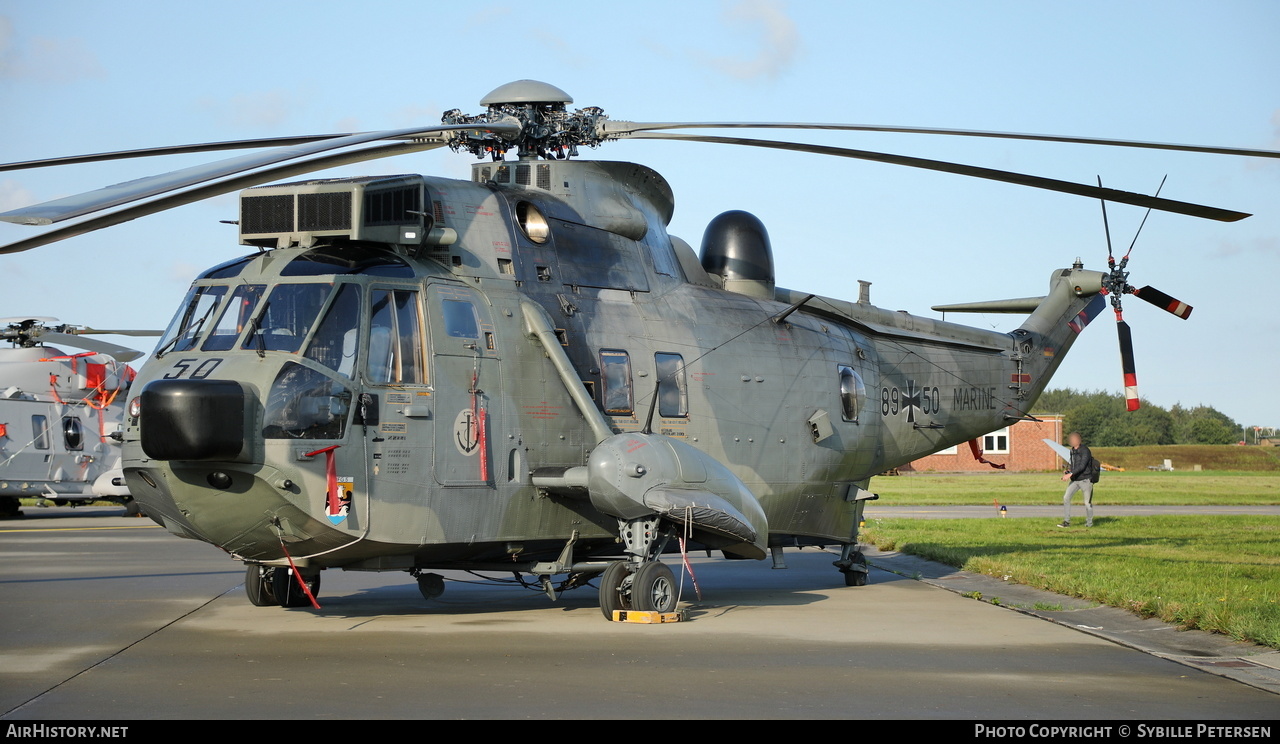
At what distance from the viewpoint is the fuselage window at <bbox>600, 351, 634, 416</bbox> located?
40.3ft

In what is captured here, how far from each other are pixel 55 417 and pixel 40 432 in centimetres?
56

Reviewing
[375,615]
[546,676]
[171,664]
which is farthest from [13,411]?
[546,676]

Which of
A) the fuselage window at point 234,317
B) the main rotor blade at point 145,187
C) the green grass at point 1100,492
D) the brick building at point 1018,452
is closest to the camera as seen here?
the main rotor blade at point 145,187

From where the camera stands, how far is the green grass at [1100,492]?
1410 inches

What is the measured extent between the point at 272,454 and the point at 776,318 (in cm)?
630

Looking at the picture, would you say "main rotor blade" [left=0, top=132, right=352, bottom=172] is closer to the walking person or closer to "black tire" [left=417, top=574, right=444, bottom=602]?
"black tire" [left=417, top=574, right=444, bottom=602]

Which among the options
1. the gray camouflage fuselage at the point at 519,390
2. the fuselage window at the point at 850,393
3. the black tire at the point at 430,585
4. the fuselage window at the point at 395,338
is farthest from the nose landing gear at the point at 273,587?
the fuselage window at the point at 850,393

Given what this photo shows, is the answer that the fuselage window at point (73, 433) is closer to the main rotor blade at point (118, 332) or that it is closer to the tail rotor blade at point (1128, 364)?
the main rotor blade at point (118, 332)

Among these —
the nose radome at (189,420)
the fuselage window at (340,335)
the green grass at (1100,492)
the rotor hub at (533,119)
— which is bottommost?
the green grass at (1100,492)

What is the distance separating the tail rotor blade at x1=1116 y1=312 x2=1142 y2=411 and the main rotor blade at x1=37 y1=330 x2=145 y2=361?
21.8 metres

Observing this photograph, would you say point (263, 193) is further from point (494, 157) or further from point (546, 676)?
point (546, 676)

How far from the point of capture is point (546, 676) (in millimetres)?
8367

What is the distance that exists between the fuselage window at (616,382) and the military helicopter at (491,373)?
23 mm

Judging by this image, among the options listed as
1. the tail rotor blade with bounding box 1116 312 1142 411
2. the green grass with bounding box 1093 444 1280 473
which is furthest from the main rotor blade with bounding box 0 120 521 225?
the green grass with bounding box 1093 444 1280 473
